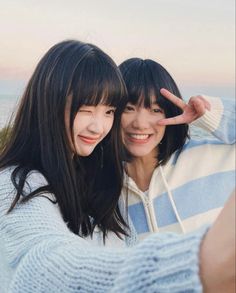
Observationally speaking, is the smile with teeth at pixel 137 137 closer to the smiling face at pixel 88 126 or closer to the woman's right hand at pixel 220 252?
the smiling face at pixel 88 126

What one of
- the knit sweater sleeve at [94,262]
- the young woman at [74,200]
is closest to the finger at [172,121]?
the young woman at [74,200]

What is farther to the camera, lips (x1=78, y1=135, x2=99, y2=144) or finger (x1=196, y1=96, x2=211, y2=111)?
finger (x1=196, y1=96, x2=211, y2=111)

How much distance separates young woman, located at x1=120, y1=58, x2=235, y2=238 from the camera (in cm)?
183

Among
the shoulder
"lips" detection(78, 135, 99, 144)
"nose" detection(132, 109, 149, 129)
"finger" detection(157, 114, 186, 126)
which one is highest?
the shoulder

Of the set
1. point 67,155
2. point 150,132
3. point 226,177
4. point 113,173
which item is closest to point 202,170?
point 226,177

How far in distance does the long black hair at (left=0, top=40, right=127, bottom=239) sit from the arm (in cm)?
36

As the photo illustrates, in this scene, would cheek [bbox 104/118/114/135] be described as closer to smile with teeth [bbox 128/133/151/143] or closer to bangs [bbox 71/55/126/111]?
bangs [bbox 71/55/126/111]

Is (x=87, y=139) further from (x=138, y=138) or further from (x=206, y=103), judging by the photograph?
(x=206, y=103)

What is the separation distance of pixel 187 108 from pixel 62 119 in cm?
73

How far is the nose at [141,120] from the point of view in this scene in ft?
5.92

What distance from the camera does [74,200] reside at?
4.35 ft

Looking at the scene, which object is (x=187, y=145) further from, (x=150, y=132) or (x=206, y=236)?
(x=206, y=236)

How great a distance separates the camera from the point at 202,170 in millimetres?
1898

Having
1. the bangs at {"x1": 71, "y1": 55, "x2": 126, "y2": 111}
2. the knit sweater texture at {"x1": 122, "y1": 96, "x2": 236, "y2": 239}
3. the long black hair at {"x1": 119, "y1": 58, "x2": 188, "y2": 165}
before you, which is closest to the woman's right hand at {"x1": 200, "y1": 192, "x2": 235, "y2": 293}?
the bangs at {"x1": 71, "y1": 55, "x2": 126, "y2": 111}
